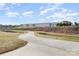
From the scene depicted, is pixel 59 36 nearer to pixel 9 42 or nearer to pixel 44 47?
pixel 44 47

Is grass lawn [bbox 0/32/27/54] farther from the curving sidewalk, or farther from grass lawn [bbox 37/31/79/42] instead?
grass lawn [bbox 37/31/79/42]

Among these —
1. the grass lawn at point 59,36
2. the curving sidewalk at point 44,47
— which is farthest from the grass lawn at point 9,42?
the grass lawn at point 59,36

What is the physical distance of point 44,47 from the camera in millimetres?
3285

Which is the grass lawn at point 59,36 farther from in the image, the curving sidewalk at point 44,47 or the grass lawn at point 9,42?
the grass lawn at point 9,42

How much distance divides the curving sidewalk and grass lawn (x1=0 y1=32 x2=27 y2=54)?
0.16 feet

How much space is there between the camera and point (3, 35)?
3336 mm

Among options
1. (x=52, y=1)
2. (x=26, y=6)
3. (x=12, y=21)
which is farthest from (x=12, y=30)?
(x=52, y=1)

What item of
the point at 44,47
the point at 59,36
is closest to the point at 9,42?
the point at 44,47

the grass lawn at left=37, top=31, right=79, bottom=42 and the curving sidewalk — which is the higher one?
the grass lawn at left=37, top=31, right=79, bottom=42

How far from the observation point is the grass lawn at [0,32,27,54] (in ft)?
10.6

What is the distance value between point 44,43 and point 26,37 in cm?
23

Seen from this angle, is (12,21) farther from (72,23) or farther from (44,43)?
(72,23)

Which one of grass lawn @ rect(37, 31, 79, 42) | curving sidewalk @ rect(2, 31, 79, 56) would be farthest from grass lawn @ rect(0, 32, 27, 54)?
grass lawn @ rect(37, 31, 79, 42)

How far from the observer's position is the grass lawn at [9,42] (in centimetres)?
322
